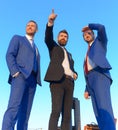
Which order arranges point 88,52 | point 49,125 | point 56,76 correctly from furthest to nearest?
point 88,52, point 56,76, point 49,125

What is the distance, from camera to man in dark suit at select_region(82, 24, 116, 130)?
488cm

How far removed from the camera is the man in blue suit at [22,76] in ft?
15.9

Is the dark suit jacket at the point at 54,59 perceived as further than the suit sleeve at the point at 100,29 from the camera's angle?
No

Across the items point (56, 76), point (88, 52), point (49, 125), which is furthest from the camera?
point (88, 52)

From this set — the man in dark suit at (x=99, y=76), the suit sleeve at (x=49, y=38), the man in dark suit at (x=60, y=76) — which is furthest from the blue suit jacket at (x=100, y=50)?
the suit sleeve at (x=49, y=38)

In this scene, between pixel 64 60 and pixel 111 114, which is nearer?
pixel 111 114

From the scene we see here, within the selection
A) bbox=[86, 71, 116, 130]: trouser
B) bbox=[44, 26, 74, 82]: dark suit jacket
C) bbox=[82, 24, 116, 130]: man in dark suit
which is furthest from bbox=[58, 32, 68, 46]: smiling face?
bbox=[86, 71, 116, 130]: trouser

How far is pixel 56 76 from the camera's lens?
5.07 m

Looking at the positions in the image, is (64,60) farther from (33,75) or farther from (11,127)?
(11,127)

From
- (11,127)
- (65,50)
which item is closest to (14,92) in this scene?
(11,127)

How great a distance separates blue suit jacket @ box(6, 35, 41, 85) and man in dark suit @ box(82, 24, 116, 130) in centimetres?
93

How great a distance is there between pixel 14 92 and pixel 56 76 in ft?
2.46

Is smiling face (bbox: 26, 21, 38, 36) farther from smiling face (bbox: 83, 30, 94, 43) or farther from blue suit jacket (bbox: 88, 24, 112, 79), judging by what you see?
blue suit jacket (bbox: 88, 24, 112, 79)

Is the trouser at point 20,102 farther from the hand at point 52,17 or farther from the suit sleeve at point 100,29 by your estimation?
the suit sleeve at point 100,29
